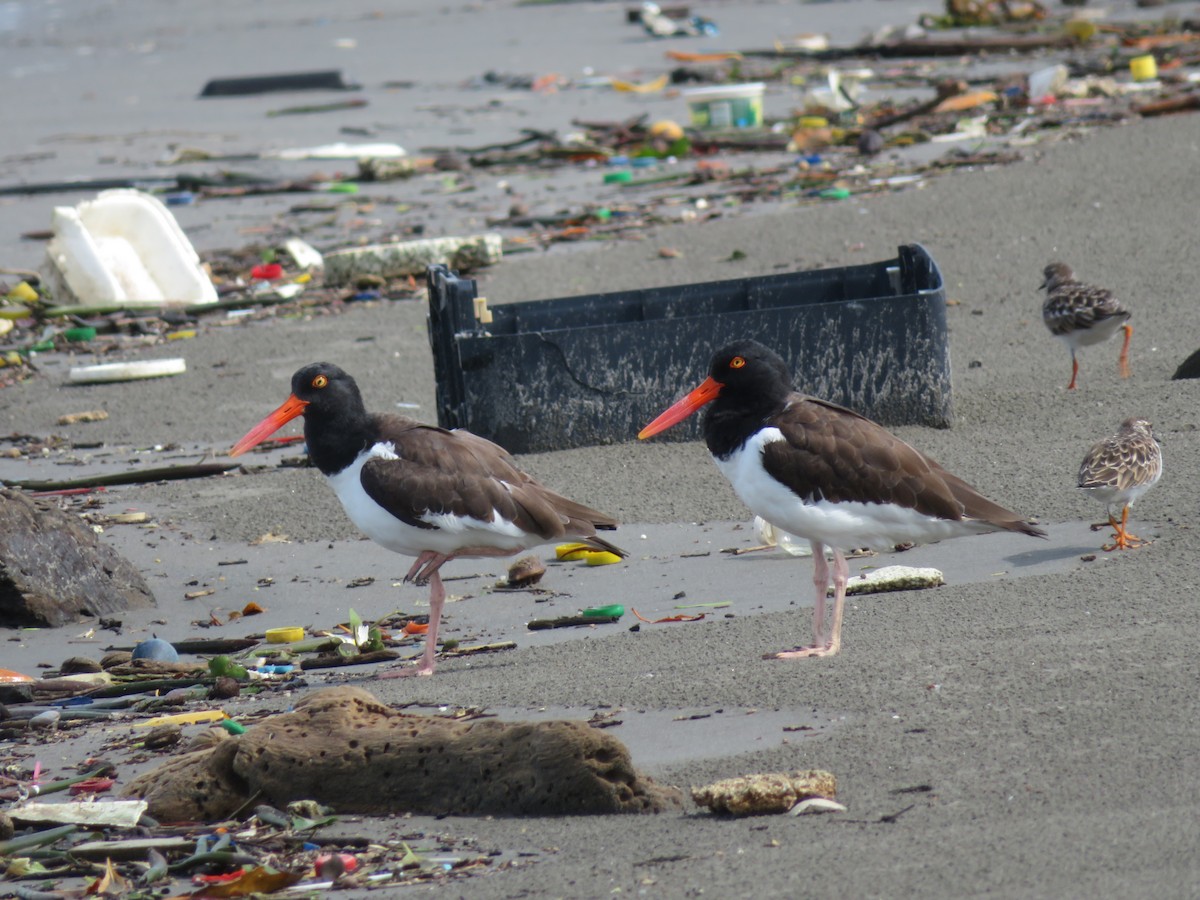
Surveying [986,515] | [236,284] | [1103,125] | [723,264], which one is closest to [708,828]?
[986,515]

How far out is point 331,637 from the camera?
5934 millimetres

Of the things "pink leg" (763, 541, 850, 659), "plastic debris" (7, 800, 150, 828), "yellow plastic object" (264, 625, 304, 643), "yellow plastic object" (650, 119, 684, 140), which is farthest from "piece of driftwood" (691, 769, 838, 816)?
"yellow plastic object" (650, 119, 684, 140)

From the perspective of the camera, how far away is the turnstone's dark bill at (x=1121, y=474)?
19.7 feet

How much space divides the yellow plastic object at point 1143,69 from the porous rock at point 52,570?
14360mm

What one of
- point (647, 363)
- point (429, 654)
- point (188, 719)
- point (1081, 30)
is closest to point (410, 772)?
point (188, 719)

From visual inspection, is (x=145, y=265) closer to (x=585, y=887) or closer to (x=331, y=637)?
(x=331, y=637)

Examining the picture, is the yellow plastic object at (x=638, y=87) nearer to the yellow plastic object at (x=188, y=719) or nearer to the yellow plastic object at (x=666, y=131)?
the yellow plastic object at (x=666, y=131)

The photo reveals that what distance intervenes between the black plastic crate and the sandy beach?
0.16 meters

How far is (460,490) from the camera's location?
5852mm

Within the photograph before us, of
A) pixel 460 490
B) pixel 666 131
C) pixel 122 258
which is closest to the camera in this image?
pixel 460 490

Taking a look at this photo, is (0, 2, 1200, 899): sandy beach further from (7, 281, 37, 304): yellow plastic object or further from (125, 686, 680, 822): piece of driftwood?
(7, 281, 37, 304): yellow plastic object

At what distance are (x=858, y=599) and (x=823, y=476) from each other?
2.54 ft

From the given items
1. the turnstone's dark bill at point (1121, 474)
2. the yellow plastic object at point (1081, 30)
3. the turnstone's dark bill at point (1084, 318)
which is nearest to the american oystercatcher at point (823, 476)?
the turnstone's dark bill at point (1121, 474)

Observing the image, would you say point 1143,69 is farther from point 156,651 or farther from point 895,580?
point 156,651
